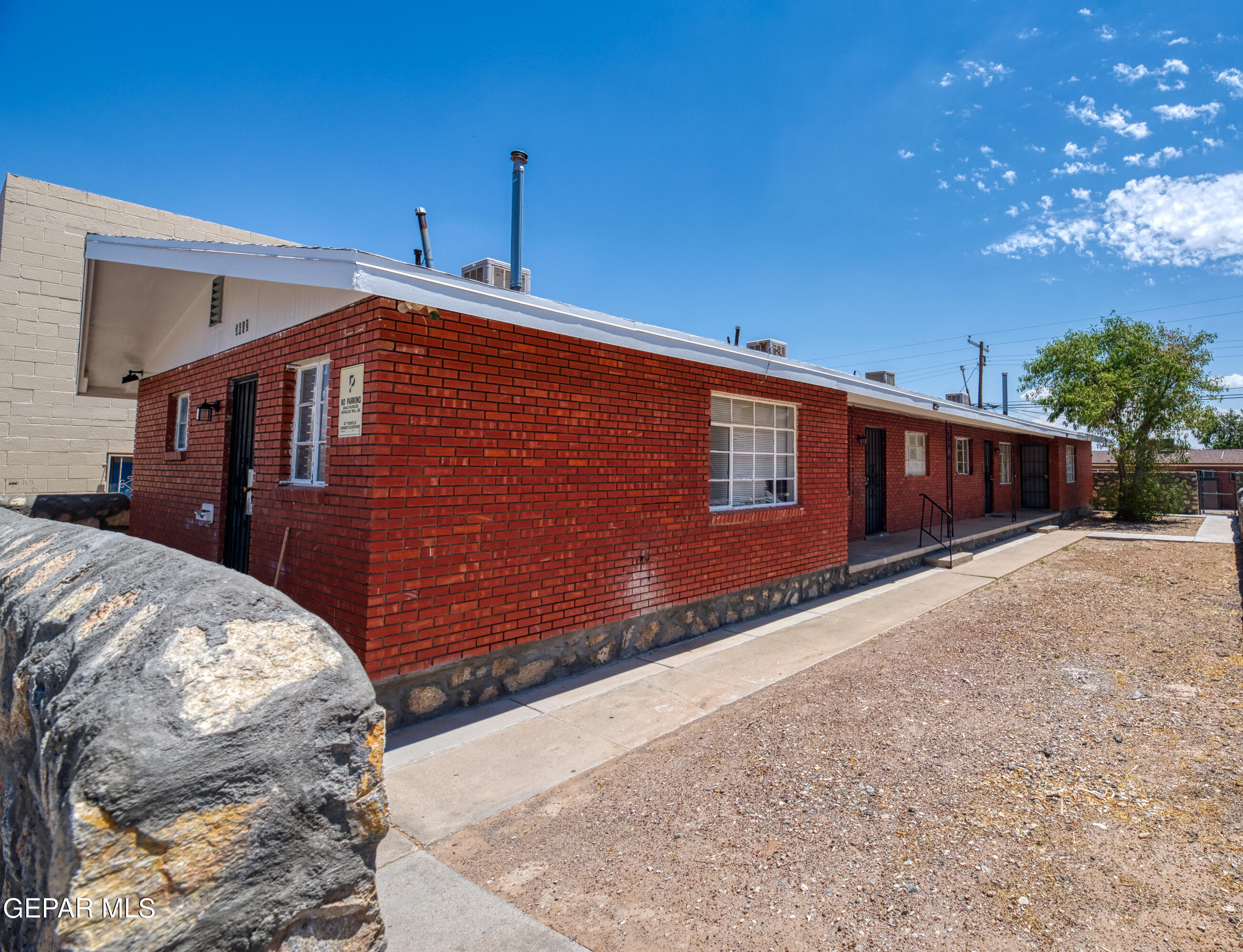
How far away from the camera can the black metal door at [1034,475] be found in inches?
757

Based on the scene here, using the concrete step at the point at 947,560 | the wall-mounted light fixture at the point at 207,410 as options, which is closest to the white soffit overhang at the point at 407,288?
the wall-mounted light fixture at the point at 207,410

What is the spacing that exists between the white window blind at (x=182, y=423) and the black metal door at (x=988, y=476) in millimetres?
17580

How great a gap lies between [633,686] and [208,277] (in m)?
6.08

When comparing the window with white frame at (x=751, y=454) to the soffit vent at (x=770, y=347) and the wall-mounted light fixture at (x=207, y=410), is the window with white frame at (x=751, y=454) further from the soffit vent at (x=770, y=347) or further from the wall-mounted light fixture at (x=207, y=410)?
the wall-mounted light fixture at (x=207, y=410)

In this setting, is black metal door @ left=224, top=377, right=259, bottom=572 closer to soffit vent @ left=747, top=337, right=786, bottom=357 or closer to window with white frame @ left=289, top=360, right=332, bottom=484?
window with white frame @ left=289, top=360, right=332, bottom=484

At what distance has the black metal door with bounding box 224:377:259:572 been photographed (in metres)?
6.17

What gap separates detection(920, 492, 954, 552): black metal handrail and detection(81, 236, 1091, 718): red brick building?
13.4 ft

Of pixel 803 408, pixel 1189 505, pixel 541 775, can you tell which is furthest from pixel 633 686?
pixel 1189 505

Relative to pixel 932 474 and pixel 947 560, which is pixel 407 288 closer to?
pixel 947 560

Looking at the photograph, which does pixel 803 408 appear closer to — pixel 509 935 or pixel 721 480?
pixel 721 480

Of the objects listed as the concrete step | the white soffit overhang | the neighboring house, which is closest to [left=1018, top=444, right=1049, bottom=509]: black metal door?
the neighboring house

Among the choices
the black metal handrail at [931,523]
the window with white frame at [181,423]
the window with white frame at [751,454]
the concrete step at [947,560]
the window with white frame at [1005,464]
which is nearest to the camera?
the window with white frame at [751,454]

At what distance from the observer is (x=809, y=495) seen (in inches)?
320

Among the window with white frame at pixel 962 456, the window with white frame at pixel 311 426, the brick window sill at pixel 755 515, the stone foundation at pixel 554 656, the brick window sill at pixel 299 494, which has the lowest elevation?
the stone foundation at pixel 554 656
